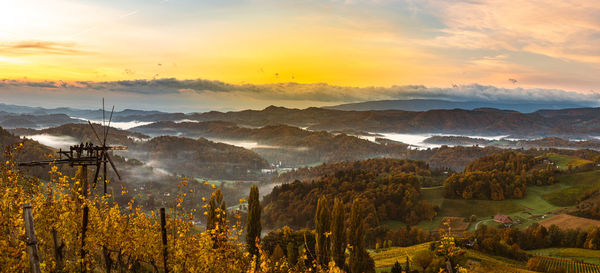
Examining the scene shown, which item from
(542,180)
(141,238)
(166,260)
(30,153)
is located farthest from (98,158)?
(30,153)

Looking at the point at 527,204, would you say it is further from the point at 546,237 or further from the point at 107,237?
the point at 107,237

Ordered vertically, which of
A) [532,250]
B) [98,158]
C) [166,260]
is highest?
[98,158]

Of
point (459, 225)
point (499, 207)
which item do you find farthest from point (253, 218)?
point (499, 207)

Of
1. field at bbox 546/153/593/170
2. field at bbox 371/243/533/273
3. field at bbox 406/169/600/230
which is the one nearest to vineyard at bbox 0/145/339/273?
field at bbox 371/243/533/273

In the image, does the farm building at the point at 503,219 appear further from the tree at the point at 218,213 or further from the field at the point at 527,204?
the tree at the point at 218,213

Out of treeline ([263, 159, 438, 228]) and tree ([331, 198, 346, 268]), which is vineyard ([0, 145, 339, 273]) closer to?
tree ([331, 198, 346, 268])

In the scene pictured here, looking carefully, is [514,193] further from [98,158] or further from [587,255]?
[98,158]
